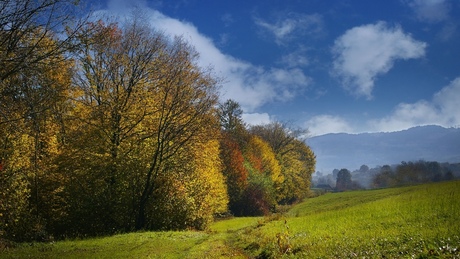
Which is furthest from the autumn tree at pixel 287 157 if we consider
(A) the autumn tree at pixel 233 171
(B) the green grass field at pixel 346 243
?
(B) the green grass field at pixel 346 243

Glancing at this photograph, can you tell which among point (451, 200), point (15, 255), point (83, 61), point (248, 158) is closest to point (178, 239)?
point (15, 255)

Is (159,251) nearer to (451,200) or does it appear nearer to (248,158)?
(451,200)

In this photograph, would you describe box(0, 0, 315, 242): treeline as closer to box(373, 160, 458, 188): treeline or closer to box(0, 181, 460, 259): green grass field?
box(0, 181, 460, 259): green grass field

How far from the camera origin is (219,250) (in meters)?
19.2

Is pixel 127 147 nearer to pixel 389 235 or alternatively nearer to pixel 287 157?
pixel 389 235

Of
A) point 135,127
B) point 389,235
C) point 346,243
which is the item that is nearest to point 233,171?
point 135,127

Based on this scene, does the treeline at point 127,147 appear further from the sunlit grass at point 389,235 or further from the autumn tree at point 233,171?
the autumn tree at point 233,171

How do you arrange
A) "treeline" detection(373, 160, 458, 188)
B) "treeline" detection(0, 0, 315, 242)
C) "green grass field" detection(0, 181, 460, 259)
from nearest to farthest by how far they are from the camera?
1. "green grass field" detection(0, 181, 460, 259)
2. "treeline" detection(0, 0, 315, 242)
3. "treeline" detection(373, 160, 458, 188)

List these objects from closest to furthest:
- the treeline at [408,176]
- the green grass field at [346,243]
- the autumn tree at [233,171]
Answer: the green grass field at [346,243] → the autumn tree at [233,171] → the treeline at [408,176]

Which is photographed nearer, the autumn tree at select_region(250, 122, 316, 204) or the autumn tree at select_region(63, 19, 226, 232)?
the autumn tree at select_region(63, 19, 226, 232)

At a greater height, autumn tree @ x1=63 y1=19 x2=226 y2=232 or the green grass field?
autumn tree @ x1=63 y1=19 x2=226 y2=232

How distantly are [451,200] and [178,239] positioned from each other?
61.5 ft

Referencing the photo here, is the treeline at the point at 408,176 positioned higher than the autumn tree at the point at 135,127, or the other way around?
the autumn tree at the point at 135,127

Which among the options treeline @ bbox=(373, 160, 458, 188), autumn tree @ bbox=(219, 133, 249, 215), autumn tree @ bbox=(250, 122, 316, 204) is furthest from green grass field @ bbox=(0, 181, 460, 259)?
treeline @ bbox=(373, 160, 458, 188)
